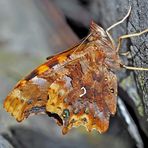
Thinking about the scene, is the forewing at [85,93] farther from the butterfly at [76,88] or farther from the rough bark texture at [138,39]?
the rough bark texture at [138,39]

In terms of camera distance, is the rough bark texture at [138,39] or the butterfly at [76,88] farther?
the butterfly at [76,88]

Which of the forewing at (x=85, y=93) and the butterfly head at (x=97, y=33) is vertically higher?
the butterfly head at (x=97, y=33)

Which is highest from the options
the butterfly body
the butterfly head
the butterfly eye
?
the butterfly head

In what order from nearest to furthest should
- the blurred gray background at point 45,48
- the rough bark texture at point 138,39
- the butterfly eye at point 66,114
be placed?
the rough bark texture at point 138,39
the butterfly eye at point 66,114
the blurred gray background at point 45,48

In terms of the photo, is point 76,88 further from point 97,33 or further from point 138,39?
point 138,39

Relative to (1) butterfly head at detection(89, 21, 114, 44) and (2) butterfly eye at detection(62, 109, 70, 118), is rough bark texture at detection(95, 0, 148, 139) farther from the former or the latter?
(2) butterfly eye at detection(62, 109, 70, 118)

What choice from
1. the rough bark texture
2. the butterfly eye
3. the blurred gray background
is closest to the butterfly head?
the rough bark texture

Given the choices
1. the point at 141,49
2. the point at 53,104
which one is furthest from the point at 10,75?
the point at 141,49

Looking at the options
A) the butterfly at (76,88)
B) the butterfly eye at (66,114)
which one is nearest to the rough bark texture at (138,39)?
the butterfly at (76,88)

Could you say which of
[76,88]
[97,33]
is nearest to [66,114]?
[76,88]
